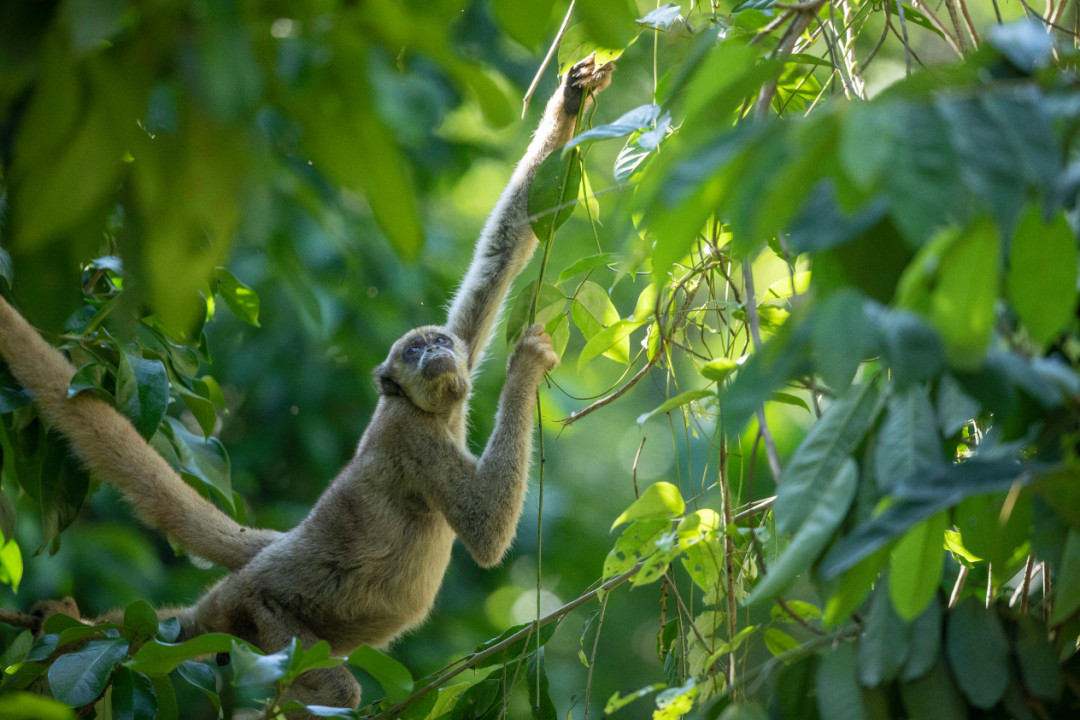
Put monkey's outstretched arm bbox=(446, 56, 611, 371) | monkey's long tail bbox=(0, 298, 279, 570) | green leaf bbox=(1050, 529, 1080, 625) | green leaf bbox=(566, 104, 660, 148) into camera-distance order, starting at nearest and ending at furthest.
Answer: green leaf bbox=(1050, 529, 1080, 625) < green leaf bbox=(566, 104, 660, 148) < monkey's long tail bbox=(0, 298, 279, 570) < monkey's outstretched arm bbox=(446, 56, 611, 371)

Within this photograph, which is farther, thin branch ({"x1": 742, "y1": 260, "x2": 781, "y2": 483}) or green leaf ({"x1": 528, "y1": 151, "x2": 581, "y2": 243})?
green leaf ({"x1": 528, "y1": 151, "x2": 581, "y2": 243})

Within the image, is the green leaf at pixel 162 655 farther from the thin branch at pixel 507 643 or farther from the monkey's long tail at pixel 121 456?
the monkey's long tail at pixel 121 456

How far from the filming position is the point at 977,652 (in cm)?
197

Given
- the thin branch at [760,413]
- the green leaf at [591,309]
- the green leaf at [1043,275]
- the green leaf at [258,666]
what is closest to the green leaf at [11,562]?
the green leaf at [258,666]

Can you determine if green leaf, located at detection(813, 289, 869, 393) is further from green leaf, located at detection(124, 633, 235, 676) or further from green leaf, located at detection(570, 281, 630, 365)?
green leaf, located at detection(570, 281, 630, 365)

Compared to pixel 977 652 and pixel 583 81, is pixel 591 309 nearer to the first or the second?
pixel 583 81

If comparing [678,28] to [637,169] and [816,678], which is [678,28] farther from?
[816,678]

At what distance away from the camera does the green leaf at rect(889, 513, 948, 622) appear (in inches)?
71.6

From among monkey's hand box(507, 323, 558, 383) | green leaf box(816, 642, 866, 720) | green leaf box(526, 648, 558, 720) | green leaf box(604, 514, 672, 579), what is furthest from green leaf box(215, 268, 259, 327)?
green leaf box(816, 642, 866, 720)

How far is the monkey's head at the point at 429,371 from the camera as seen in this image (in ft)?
16.7

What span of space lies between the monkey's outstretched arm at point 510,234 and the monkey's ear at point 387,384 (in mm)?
474

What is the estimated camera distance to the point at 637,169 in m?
3.54

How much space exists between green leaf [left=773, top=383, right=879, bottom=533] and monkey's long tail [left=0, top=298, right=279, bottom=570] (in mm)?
3464

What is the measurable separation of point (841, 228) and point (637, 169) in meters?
2.25
